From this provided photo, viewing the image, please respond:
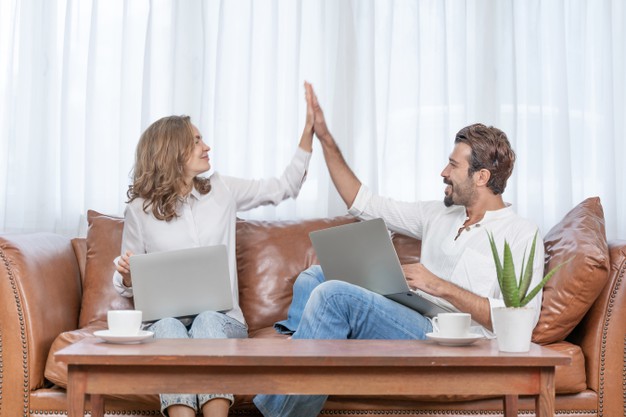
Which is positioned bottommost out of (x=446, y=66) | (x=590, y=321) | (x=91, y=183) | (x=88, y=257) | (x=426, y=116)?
(x=590, y=321)

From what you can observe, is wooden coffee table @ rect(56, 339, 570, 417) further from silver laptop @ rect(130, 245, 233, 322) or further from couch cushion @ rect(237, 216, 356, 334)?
couch cushion @ rect(237, 216, 356, 334)

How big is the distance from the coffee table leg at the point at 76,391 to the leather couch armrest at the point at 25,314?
778mm

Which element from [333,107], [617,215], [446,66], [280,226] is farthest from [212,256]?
[617,215]

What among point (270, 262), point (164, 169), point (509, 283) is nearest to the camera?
point (509, 283)

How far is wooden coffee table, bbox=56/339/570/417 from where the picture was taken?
166cm

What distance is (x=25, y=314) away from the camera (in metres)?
2.41

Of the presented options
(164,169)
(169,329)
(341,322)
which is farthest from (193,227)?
(341,322)

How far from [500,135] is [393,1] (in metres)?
1.00

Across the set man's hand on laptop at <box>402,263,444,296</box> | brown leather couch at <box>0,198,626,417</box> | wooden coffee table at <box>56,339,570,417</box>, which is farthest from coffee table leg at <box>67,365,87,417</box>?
man's hand on laptop at <box>402,263,444,296</box>

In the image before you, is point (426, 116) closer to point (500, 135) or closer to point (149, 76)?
point (500, 135)

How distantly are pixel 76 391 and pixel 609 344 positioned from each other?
156 centimetres

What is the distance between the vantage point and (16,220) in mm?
3316

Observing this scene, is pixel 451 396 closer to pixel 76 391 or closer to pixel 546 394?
pixel 546 394

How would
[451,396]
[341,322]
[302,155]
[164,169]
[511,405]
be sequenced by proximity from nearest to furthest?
1. [511,405]
2. [341,322]
3. [451,396]
4. [164,169]
5. [302,155]
